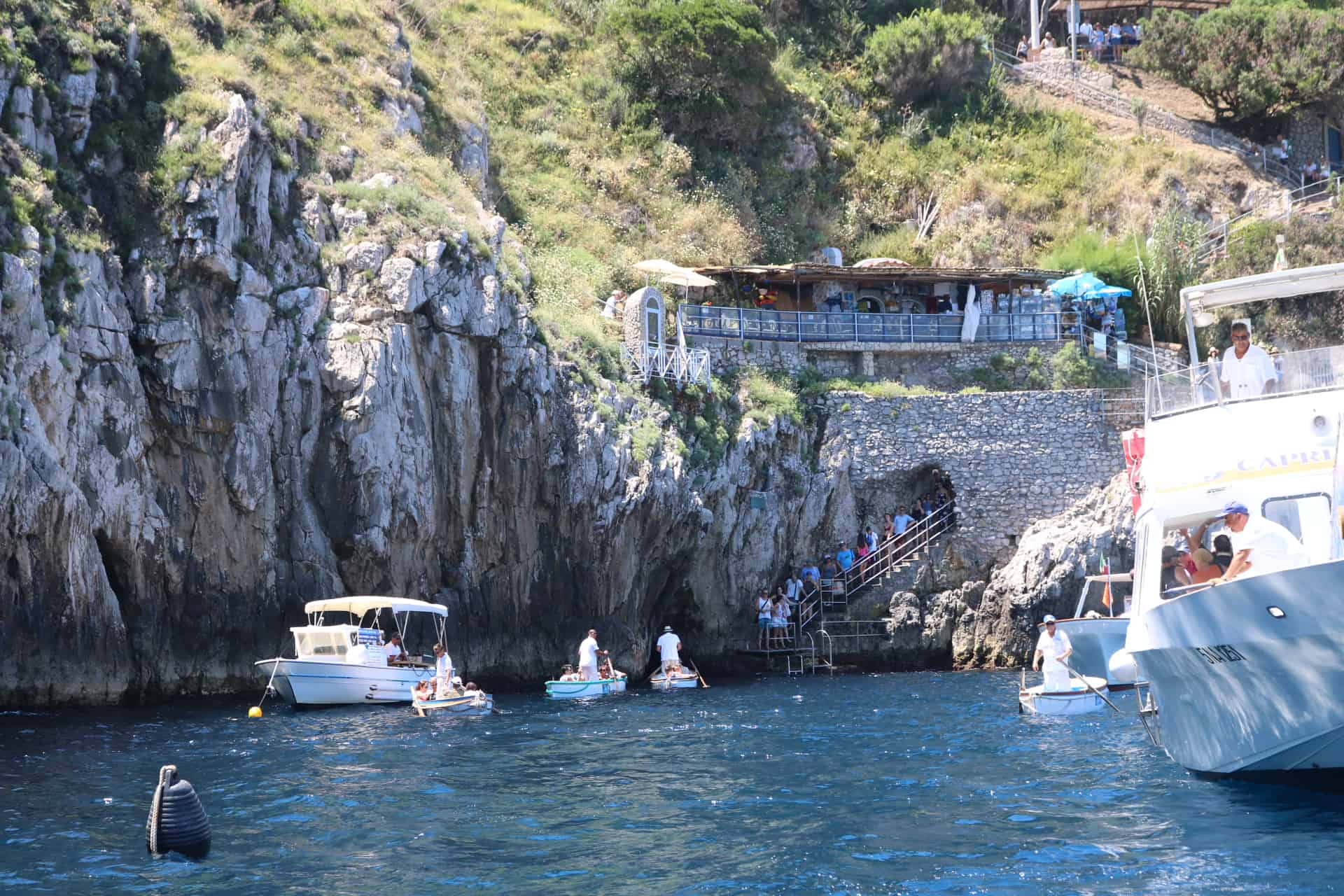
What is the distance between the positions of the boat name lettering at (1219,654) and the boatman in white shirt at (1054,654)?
34.3 ft

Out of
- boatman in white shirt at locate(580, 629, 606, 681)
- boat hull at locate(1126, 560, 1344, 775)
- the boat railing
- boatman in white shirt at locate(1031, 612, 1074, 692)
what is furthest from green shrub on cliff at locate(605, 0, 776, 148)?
boat hull at locate(1126, 560, 1344, 775)

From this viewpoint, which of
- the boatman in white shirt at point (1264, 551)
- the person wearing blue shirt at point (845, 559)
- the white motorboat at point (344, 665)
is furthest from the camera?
the person wearing blue shirt at point (845, 559)

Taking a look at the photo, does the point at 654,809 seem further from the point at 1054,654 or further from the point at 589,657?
the point at 589,657

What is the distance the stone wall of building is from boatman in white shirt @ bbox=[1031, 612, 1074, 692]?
42.5ft

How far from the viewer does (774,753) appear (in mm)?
21031

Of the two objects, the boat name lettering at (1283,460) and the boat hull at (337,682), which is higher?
the boat name lettering at (1283,460)

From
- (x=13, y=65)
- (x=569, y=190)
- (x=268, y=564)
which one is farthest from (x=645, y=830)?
(x=569, y=190)

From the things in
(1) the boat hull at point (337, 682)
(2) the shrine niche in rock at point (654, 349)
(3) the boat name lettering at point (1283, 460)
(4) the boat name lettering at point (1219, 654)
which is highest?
(2) the shrine niche in rock at point (654, 349)

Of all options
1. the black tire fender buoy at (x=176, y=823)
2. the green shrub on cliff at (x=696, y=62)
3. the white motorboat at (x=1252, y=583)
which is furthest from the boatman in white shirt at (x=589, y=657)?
the green shrub on cliff at (x=696, y=62)

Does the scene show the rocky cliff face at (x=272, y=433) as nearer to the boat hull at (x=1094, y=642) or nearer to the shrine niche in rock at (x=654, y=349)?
the shrine niche in rock at (x=654, y=349)

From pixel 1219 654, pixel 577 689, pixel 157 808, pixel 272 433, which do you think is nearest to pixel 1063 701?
pixel 577 689

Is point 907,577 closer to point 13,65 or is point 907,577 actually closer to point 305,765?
point 305,765

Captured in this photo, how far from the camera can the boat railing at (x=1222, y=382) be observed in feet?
51.7

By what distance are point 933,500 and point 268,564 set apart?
1944 centimetres
